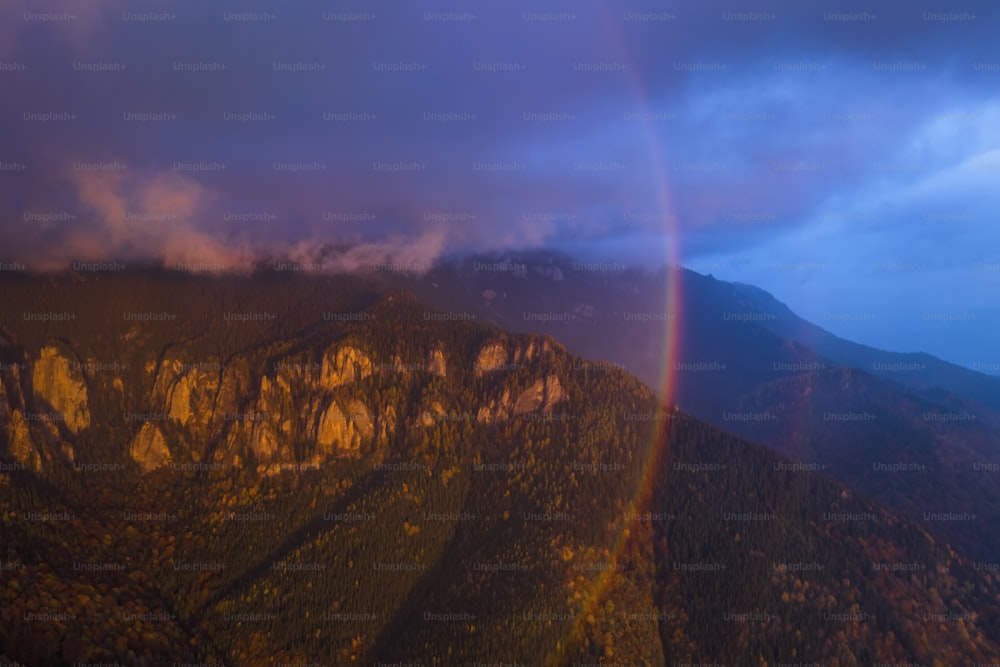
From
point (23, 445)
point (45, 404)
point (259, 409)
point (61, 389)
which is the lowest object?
point (23, 445)

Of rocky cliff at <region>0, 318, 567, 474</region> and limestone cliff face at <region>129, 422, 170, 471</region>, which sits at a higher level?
rocky cliff at <region>0, 318, 567, 474</region>

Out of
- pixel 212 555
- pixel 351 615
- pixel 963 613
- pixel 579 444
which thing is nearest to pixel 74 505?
pixel 212 555

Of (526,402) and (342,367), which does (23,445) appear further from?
(526,402)

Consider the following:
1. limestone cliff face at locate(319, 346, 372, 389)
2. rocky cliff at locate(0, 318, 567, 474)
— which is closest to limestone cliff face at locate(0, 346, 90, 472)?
rocky cliff at locate(0, 318, 567, 474)

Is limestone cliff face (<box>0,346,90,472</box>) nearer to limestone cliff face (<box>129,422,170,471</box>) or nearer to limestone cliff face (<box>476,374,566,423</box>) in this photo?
limestone cliff face (<box>129,422,170,471</box>)

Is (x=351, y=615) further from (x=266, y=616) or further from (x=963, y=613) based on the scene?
(x=963, y=613)

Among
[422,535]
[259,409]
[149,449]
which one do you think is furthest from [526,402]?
[149,449]
